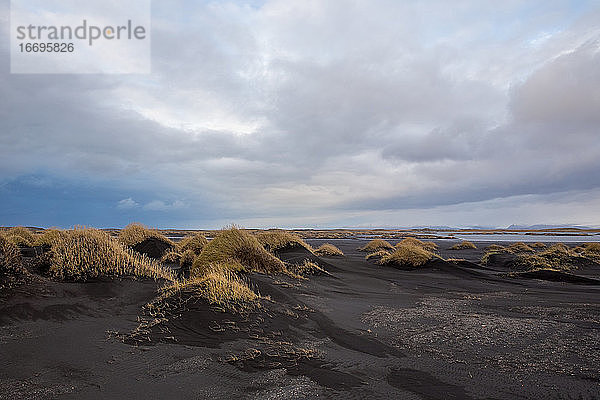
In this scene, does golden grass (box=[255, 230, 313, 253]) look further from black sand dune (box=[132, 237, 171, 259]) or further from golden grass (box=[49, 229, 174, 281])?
golden grass (box=[49, 229, 174, 281])

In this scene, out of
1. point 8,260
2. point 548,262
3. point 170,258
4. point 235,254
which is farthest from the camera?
point 548,262

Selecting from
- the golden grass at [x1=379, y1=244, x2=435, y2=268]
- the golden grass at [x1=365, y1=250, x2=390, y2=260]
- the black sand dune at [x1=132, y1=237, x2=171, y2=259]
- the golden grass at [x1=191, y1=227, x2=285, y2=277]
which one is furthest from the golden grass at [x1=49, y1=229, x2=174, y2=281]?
the golden grass at [x1=365, y1=250, x2=390, y2=260]

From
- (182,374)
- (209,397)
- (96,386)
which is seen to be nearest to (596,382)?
(209,397)

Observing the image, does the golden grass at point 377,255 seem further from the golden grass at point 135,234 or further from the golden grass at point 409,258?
the golden grass at point 135,234

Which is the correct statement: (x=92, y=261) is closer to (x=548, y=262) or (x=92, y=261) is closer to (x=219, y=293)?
(x=219, y=293)

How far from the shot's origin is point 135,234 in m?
20.6

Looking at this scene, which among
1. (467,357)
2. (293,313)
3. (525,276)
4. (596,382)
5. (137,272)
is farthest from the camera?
(525,276)

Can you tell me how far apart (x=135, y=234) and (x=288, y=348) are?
17.9 metres

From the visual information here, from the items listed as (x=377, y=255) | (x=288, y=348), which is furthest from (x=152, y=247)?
(x=288, y=348)

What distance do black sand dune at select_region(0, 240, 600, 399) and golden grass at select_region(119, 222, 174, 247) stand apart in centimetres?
1177

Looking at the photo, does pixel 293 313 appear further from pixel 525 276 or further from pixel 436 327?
pixel 525 276

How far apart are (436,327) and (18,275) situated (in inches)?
367

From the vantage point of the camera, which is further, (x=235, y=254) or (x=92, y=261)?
(x=235, y=254)

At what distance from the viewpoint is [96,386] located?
4172 millimetres
